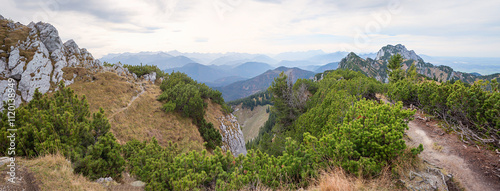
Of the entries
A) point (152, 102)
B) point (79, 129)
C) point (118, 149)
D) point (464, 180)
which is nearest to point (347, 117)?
point (464, 180)

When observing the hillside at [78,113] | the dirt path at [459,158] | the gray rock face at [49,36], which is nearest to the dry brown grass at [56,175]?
the hillside at [78,113]

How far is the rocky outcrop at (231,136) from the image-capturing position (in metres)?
34.4

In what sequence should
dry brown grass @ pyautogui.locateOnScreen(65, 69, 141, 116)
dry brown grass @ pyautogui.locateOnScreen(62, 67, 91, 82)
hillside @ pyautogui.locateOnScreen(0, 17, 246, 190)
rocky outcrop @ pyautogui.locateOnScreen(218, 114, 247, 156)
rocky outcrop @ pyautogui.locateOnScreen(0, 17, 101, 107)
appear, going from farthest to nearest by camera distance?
rocky outcrop @ pyautogui.locateOnScreen(218, 114, 247, 156) < dry brown grass @ pyautogui.locateOnScreen(62, 67, 91, 82) < dry brown grass @ pyautogui.locateOnScreen(65, 69, 141, 116) < rocky outcrop @ pyautogui.locateOnScreen(0, 17, 101, 107) < hillside @ pyautogui.locateOnScreen(0, 17, 246, 190)

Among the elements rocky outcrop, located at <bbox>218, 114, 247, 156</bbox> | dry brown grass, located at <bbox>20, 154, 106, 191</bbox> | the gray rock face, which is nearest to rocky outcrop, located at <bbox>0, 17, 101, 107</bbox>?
the gray rock face

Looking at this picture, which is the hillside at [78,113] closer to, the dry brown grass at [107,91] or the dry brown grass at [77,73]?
the dry brown grass at [77,73]

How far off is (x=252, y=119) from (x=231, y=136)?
147852 millimetres

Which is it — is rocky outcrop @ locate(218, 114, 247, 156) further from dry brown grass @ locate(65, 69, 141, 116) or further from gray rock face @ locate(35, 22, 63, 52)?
gray rock face @ locate(35, 22, 63, 52)

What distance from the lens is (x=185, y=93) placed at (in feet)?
99.0

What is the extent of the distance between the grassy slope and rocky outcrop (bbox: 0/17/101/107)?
132m

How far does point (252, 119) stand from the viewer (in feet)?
600

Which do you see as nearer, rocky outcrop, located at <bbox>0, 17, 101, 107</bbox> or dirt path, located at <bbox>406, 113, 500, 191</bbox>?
dirt path, located at <bbox>406, 113, 500, 191</bbox>

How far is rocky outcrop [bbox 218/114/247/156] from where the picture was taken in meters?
34.4

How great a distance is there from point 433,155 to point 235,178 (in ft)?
29.4

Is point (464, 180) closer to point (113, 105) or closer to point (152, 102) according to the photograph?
point (113, 105)
